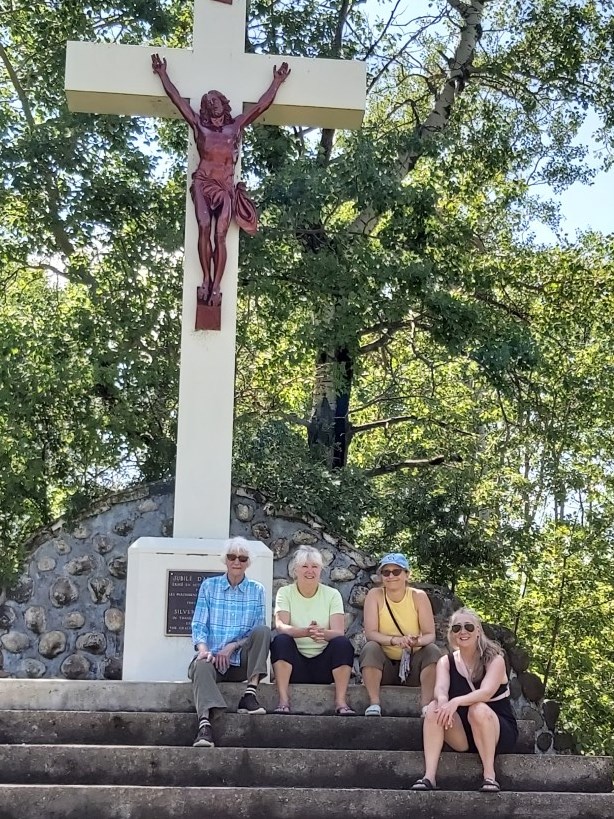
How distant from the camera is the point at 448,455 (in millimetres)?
13234

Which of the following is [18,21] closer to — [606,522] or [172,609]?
[172,609]

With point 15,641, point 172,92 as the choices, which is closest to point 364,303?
point 172,92

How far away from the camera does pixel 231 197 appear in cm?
714

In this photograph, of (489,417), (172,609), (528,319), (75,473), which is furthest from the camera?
(489,417)

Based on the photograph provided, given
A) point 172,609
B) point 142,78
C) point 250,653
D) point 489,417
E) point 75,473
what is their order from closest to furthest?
point 250,653
point 172,609
point 142,78
point 75,473
point 489,417

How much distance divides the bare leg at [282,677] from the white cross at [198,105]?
4.84 ft

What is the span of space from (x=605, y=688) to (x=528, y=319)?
4.66m

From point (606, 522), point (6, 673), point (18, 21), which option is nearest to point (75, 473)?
point (6, 673)

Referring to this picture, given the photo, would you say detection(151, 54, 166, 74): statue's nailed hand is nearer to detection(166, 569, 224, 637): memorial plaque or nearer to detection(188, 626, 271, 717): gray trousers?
detection(166, 569, 224, 637): memorial plaque

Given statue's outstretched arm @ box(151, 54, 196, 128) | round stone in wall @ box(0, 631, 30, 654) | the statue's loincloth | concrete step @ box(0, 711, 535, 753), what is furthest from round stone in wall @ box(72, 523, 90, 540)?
statue's outstretched arm @ box(151, 54, 196, 128)

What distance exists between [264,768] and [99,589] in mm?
3603

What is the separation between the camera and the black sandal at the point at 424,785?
4750 mm

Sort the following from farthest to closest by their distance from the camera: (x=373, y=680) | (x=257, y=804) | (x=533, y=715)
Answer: (x=533, y=715)
(x=373, y=680)
(x=257, y=804)

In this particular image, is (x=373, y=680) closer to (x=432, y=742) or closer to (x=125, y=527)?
(x=432, y=742)
